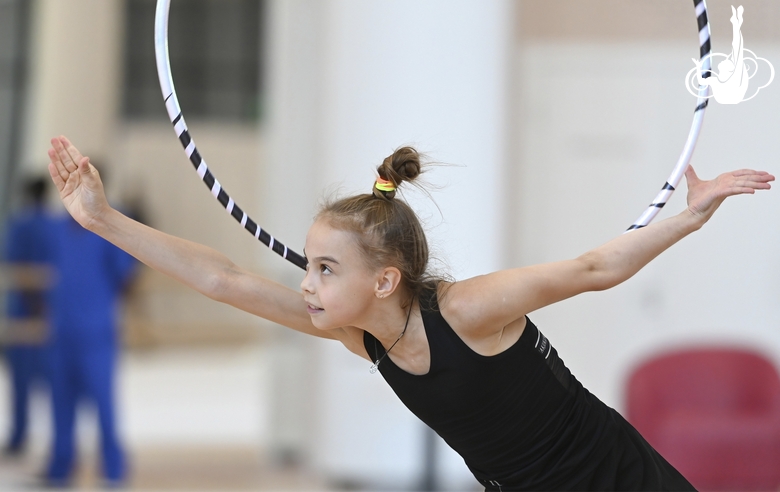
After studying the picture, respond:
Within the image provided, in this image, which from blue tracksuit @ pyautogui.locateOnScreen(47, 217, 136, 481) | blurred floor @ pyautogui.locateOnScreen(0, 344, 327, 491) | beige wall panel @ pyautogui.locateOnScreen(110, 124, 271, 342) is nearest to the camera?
blue tracksuit @ pyautogui.locateOnScreen(47, 217, 136, 481)

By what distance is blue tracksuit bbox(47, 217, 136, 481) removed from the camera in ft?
14.0

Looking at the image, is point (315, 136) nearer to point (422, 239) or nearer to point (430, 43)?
point (430, 43)

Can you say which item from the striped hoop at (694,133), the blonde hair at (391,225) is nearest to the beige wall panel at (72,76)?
the blonde hair at (391,225)

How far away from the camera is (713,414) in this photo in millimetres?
4113

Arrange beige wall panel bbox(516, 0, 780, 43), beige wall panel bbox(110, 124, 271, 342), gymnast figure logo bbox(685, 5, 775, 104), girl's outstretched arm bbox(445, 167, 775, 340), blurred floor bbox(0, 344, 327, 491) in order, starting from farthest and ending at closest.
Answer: beige wall panel bbox(110, 124, 271, 342) < blurred floor bbox(0, 344, 327, 491) < beige wall panel bbox(516, 0, 780, 43) < gymnast figure logo bbox(685, 5, 775, 104) < girl's outstretched arm bbox(445, 167, 775, 340)

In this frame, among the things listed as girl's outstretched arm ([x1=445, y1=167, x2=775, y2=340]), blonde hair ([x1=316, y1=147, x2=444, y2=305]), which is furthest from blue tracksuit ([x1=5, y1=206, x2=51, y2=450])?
girl's outstretched arm ([x1=445, y1=167, x2=775, y2=340])

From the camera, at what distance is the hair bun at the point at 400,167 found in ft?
5.06

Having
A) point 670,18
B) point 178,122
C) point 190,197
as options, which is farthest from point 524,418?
point 190,197

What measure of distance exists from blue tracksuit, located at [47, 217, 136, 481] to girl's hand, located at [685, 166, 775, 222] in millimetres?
3189

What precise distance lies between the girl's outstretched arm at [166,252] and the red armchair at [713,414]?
8.49 feet

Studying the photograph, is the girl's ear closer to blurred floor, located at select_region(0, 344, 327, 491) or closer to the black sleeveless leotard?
the black sleeveless leotard

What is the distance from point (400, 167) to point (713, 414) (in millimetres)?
3032

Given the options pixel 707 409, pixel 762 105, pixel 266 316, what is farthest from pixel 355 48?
pixel 266 316

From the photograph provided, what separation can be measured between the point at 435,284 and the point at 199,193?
1031cm
